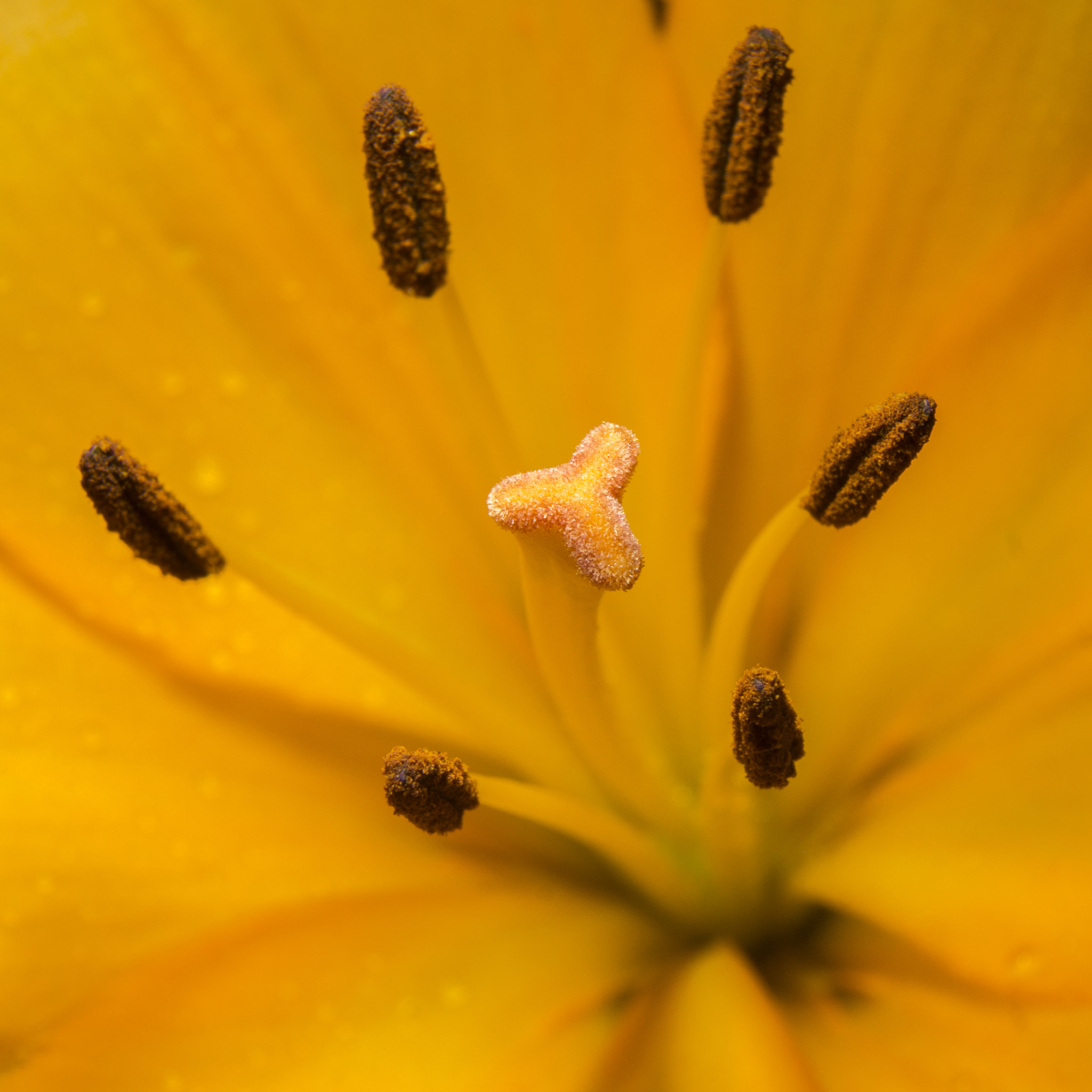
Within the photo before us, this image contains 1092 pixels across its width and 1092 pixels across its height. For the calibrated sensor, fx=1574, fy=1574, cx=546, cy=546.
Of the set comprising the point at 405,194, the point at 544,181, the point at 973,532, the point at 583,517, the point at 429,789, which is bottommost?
the point at 429,789

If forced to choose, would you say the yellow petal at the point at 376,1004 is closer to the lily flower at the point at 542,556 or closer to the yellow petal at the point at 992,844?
the lily flower at the point at 542,556

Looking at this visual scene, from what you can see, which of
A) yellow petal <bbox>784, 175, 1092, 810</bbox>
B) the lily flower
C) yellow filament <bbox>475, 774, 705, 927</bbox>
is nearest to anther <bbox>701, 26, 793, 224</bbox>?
the lily flower

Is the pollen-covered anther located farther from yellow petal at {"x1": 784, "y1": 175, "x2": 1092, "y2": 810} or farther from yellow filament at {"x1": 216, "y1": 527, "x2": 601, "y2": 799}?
yellow petal at {"x1": 784, "y1": 175, "x2": 1092, "y2": 810}

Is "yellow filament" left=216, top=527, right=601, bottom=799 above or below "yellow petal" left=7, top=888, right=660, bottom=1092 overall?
above

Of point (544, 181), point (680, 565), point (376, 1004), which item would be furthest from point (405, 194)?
point (376, 1004)

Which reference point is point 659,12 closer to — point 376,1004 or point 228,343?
point 228,343

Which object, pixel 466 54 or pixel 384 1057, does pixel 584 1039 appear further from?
pixel 466 54
